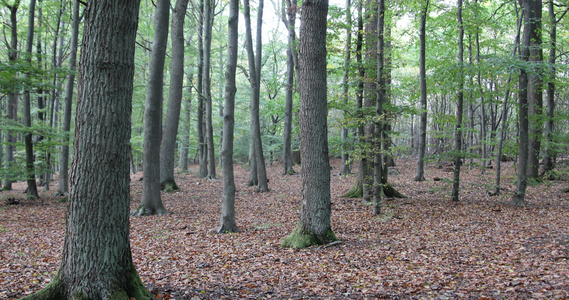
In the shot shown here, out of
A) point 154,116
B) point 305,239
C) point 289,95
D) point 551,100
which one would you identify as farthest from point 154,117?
point 551,100

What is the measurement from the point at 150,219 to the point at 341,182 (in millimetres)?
9519

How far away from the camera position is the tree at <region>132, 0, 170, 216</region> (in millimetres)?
9734

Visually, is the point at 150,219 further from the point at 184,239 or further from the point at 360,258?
the point at 360,258

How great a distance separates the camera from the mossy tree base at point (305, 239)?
6.30 meters

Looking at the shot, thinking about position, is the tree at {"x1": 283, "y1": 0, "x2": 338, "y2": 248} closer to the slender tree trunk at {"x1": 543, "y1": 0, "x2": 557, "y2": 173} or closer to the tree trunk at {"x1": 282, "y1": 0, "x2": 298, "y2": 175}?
the slender tree trunk at {"x1": 543, "y1": 0, "x2": 557, "y2": 173}

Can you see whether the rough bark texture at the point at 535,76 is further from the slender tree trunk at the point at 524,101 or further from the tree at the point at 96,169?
the tree at the point at 96,169

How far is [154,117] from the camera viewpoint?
9.84m

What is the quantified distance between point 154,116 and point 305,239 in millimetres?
6120

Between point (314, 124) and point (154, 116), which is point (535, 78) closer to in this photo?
point (314, 124)

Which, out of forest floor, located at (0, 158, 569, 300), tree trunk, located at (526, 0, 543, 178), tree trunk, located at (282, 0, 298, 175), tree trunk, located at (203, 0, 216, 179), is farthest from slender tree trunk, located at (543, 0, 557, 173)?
tree trunk, located at (203, 0, 216, 179)

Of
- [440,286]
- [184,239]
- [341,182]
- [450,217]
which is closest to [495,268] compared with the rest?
[440,286]

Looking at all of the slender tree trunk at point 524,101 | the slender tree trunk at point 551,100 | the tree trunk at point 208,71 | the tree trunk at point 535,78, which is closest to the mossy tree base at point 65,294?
the tree trunk at point 535,78

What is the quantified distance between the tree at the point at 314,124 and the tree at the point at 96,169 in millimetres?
3693

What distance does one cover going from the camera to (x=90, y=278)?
3.17m
